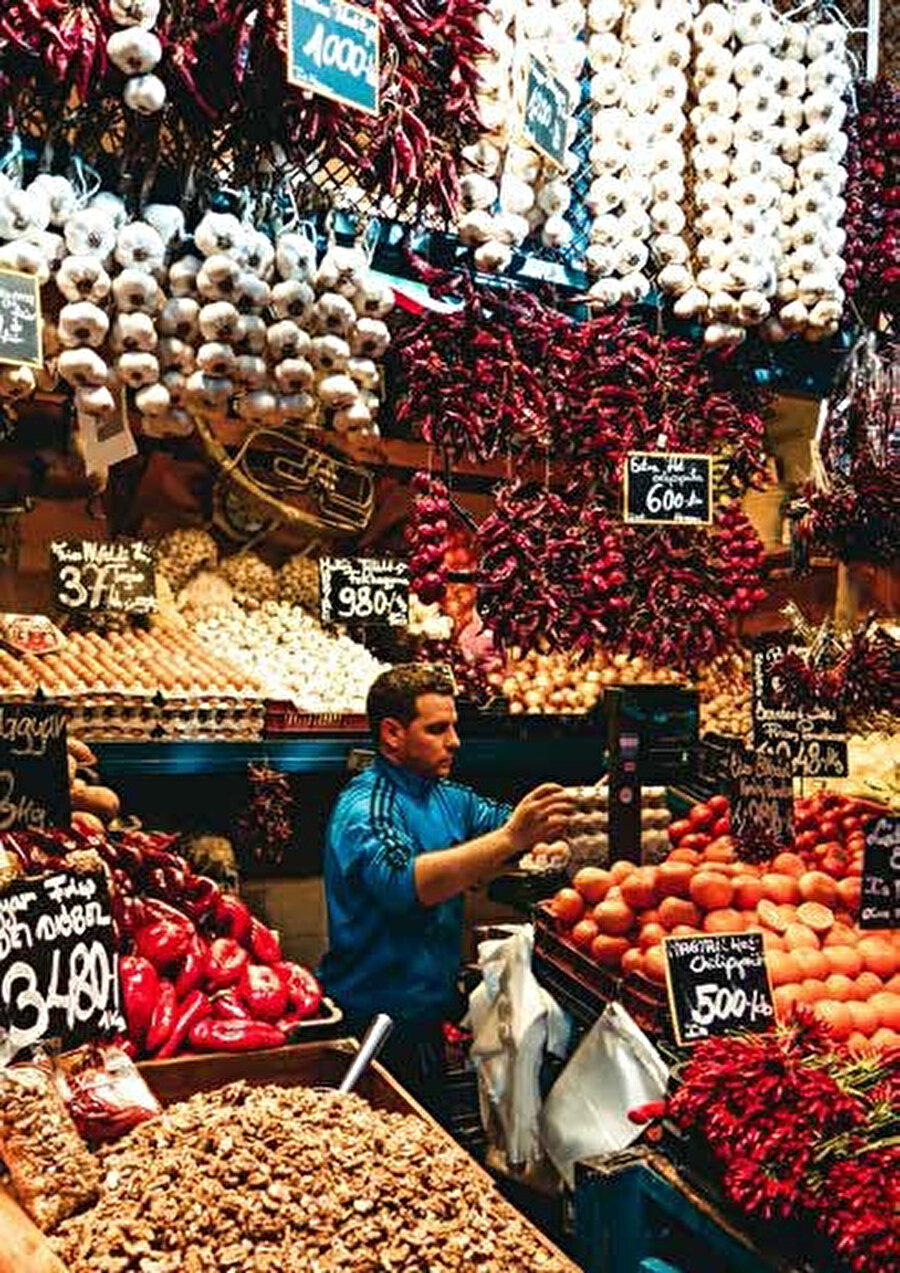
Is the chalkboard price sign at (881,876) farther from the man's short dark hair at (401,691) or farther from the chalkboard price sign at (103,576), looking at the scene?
the chalkboard price sign at (103,576)

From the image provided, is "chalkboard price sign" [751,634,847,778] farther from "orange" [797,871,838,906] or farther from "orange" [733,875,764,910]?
"orange" [733,875,764,910]

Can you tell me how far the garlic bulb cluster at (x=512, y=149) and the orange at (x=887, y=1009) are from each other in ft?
7.56

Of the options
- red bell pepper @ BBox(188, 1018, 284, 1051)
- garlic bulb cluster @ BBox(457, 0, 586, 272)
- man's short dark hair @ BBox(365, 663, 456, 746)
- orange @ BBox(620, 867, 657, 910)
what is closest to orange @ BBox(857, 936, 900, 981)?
orange @ BBox(620, 867, 657, 910)

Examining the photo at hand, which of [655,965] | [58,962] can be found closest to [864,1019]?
[655,965]

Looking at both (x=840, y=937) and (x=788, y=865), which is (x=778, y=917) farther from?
(x=788, y=865)

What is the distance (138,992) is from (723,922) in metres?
1.47

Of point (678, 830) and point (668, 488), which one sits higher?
point (668, 488)

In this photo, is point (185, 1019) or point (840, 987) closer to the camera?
point (185, 1019)

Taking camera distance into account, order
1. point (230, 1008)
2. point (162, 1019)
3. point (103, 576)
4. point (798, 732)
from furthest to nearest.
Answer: point (103, 576) → point (798, 732) → point (230, 1008) → point (162, 1019)

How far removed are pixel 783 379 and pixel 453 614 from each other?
169 cm

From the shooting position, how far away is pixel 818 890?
358 centimetres

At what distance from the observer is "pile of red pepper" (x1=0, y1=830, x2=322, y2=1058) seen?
2.69m

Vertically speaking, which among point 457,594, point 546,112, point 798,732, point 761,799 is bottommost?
point 761,799

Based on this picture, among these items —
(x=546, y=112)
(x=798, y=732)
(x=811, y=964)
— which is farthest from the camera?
(x=798, y=732)
